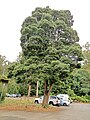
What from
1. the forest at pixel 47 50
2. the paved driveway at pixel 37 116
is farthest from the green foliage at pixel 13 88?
the paved driveway at pixel 37 116

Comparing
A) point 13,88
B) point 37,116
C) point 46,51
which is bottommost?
point 37,116

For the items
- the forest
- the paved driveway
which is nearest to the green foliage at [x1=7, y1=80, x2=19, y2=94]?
the forest

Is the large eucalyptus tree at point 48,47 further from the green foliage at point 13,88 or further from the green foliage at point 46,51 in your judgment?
the green foliage at point 13,88

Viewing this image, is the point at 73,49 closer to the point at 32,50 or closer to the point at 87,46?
the point at 32,50

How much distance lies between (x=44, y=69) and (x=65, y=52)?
10.6ft

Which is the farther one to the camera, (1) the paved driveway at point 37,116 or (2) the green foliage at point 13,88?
(2) the green foliage at point 13,88

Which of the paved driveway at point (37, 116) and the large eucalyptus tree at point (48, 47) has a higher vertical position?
the large eucalyptus tree at point (48, 47)

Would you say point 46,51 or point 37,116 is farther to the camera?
point 46,51

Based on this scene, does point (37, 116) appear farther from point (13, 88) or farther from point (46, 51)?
point (13, 88)

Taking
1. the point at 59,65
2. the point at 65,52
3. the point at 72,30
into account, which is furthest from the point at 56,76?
the point at 72,30

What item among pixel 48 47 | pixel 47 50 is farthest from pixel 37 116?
pixel 48 47

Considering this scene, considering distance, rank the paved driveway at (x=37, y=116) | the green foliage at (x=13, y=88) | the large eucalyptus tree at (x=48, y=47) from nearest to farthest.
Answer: the paved driveway at (x=37, y=116) → the large eucalyptus tree at (x=48, y=47) → the green foliage at (x=13, y=88)

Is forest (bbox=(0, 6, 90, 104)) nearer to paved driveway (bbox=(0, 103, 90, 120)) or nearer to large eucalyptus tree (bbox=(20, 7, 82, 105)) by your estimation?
large eucalyptus tree (bbox=(20, 7, 82, 105))

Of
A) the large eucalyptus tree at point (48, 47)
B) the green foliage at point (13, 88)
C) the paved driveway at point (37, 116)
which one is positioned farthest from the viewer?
the green foliage at point (13, 88)
